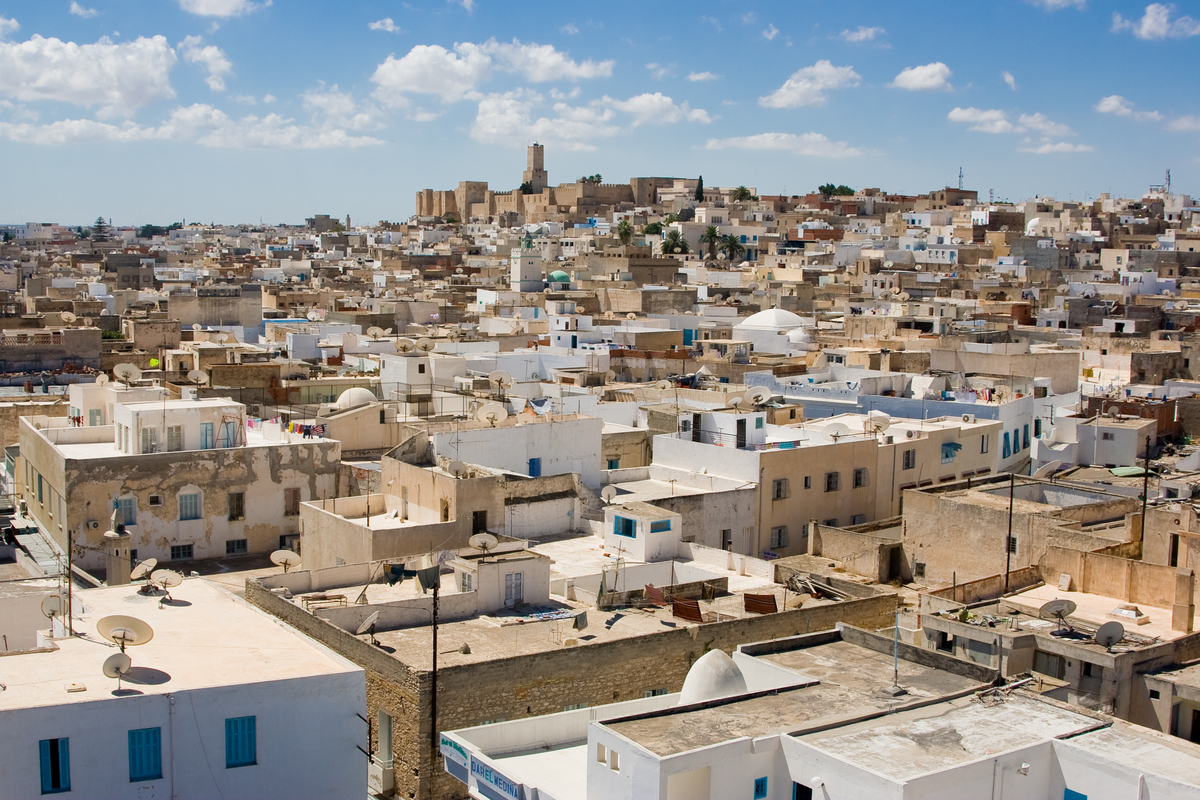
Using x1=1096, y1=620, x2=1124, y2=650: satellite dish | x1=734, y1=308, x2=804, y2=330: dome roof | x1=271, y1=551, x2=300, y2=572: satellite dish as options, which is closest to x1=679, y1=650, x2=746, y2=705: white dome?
x1=1096, y1=620, x2=1124, y2=650: satellite dish

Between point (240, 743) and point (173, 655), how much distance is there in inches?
53.6

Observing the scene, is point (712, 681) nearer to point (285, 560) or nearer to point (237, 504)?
point (285, 560)

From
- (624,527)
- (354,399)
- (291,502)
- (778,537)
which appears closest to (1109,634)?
(624,527)

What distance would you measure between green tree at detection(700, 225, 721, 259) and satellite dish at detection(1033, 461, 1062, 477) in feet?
223

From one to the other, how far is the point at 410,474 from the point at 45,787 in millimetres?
10284

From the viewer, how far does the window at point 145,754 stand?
11836 millimetres

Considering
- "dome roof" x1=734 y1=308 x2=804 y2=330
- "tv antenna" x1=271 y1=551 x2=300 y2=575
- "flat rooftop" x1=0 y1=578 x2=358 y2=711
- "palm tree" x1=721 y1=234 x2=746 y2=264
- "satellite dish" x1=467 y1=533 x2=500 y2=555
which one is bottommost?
"tv antenna" x1=271 y1=551 x2=300 y2=575

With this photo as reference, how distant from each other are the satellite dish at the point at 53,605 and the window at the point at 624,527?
8.94 meters

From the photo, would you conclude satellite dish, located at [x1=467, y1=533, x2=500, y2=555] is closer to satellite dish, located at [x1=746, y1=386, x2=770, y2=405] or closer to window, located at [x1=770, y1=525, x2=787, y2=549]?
window, located at [x1=770, y1=525, x2=787, y2=549]

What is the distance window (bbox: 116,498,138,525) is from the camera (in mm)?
21812

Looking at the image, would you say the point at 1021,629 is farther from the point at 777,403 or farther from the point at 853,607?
the point at 777,403

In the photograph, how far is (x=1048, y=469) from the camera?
29547 millimetres

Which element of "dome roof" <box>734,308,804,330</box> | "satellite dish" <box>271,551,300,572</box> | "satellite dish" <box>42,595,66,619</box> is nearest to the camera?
"satellite dish" <box>42,595,66,619</box>

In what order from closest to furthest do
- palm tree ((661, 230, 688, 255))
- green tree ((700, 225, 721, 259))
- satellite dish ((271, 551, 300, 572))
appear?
satellite dish ((271, 551, 300, 572)) < palm tree ((661, 230, 688, 255)) < green tree ((700, 225, 721, 259))
